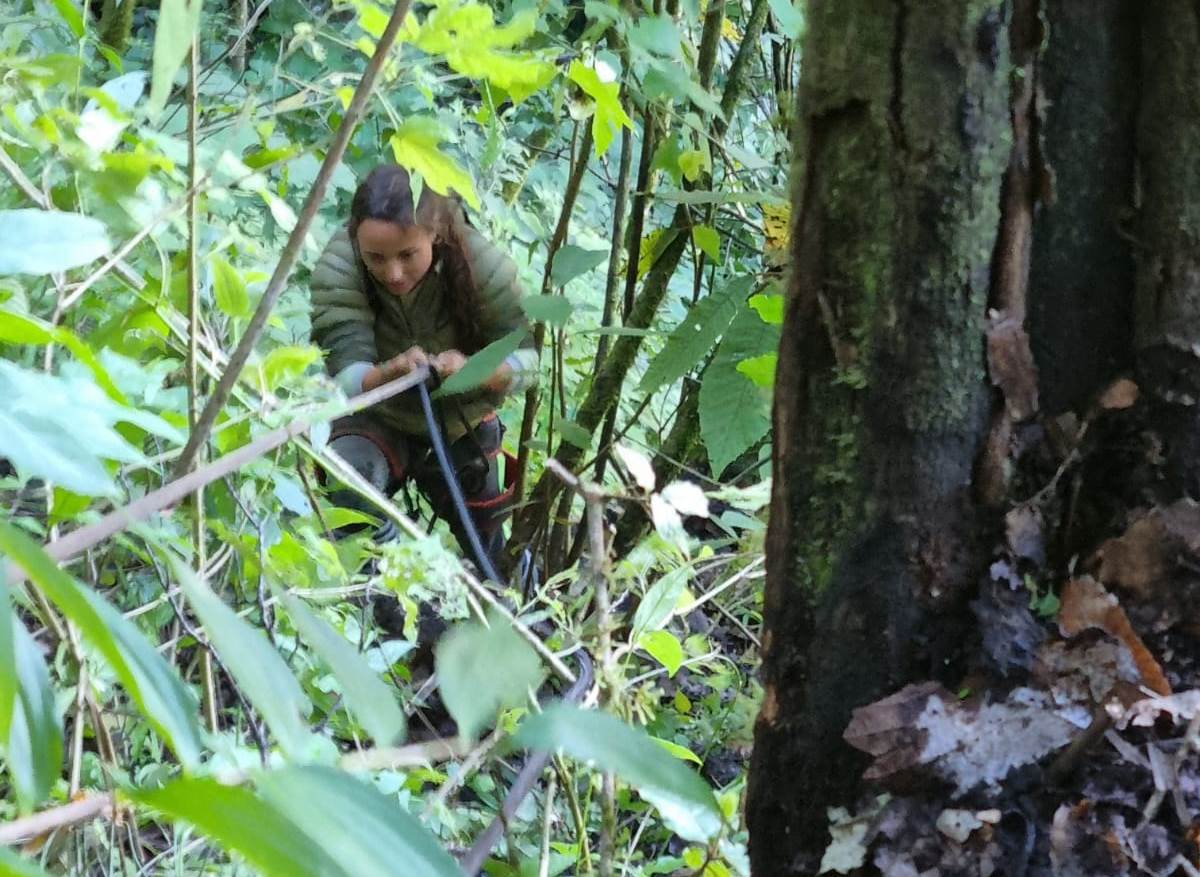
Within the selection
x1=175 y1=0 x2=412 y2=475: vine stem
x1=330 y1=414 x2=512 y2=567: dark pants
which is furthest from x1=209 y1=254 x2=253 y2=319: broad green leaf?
x1=330 y1=414 x2=512 y2=567: dark pants

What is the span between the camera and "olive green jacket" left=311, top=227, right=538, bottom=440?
1.61 m

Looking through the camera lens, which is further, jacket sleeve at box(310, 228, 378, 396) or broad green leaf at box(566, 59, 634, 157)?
jacket sleeve at box(310, 228, 378, 396)

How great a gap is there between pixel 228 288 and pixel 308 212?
166mm

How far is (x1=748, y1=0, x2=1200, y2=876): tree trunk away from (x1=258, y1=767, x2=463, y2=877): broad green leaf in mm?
266

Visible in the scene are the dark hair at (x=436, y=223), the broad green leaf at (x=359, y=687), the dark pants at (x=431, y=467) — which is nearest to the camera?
the broad green leaf at (x=359, y=687)

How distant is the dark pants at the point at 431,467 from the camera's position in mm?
1716

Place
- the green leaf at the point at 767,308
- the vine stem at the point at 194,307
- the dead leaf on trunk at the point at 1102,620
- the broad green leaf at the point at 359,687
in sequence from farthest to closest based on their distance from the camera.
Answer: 1. the green leaf at the point at 767,308
2. the vine stem at the point at 194,307
3. the dead leaf on trunk at the point at 1102,620
4. the broad green leaf at the point at 359,687

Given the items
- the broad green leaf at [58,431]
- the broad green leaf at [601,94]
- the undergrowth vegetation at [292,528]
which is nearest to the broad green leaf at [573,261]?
the undergrowth vegetation at [292,528]

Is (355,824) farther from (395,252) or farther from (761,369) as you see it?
(395,252)

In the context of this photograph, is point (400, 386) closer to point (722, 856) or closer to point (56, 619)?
point (56, 619)

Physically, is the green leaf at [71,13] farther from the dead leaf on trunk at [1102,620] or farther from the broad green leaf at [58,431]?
the dead leaf on trunk at [1102,620]

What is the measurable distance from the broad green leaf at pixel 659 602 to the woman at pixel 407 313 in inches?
29.5

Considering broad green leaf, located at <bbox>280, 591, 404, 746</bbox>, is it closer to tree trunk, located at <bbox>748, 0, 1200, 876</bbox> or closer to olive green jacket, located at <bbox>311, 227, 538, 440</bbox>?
tree trunk, located at <bbox>748, 0, 1200, 876</bbox>

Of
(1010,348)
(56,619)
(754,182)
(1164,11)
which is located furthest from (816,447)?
(754,182)
